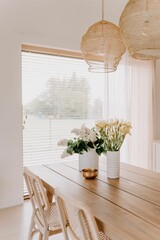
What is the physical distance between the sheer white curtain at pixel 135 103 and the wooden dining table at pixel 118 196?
180 cm

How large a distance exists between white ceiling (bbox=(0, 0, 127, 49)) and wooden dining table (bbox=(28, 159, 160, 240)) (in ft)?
6.43

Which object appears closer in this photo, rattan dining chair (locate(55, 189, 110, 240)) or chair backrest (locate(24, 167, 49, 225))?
rattan dining chair (locate(55, 189, 110, 240))

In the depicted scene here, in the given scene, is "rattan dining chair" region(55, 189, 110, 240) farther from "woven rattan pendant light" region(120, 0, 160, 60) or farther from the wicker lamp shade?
the wicker lamp shade

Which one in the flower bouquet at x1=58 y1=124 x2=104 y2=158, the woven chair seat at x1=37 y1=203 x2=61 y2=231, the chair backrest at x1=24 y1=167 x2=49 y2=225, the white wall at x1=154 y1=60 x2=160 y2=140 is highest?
the white wall at x1=154 y1=60 x2=160 y2=140

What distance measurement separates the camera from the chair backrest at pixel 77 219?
116 centimetres

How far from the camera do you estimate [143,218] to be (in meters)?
1.24

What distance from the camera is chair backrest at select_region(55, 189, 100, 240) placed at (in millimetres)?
1157

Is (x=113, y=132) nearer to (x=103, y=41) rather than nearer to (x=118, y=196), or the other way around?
(x=118, y=196)

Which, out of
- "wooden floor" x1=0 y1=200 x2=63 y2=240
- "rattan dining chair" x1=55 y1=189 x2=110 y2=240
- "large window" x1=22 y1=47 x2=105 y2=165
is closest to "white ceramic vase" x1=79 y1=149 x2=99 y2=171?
"rattan dining chair" x1=55 y1=189 x2=110 y2=240

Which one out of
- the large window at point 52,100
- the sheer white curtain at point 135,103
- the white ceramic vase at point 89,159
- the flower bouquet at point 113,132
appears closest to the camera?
the flower bouquet at point 113,132

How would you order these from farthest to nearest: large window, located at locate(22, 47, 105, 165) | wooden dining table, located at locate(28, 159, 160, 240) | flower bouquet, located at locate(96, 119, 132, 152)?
large window, located at locate(22, 47, 105, 165) → flower bouquet, located at locate(96, 119, 132, 152) → wooden dining table, located at locate(28, 159, 160, 240)

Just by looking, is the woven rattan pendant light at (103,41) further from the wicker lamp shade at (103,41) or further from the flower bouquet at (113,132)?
the flower bouquet at (113,132)

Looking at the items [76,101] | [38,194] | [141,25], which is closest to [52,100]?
[76,101]

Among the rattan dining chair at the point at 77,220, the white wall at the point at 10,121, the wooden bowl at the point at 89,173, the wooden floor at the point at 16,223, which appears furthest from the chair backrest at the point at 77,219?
the white wall at the point at 10,121
